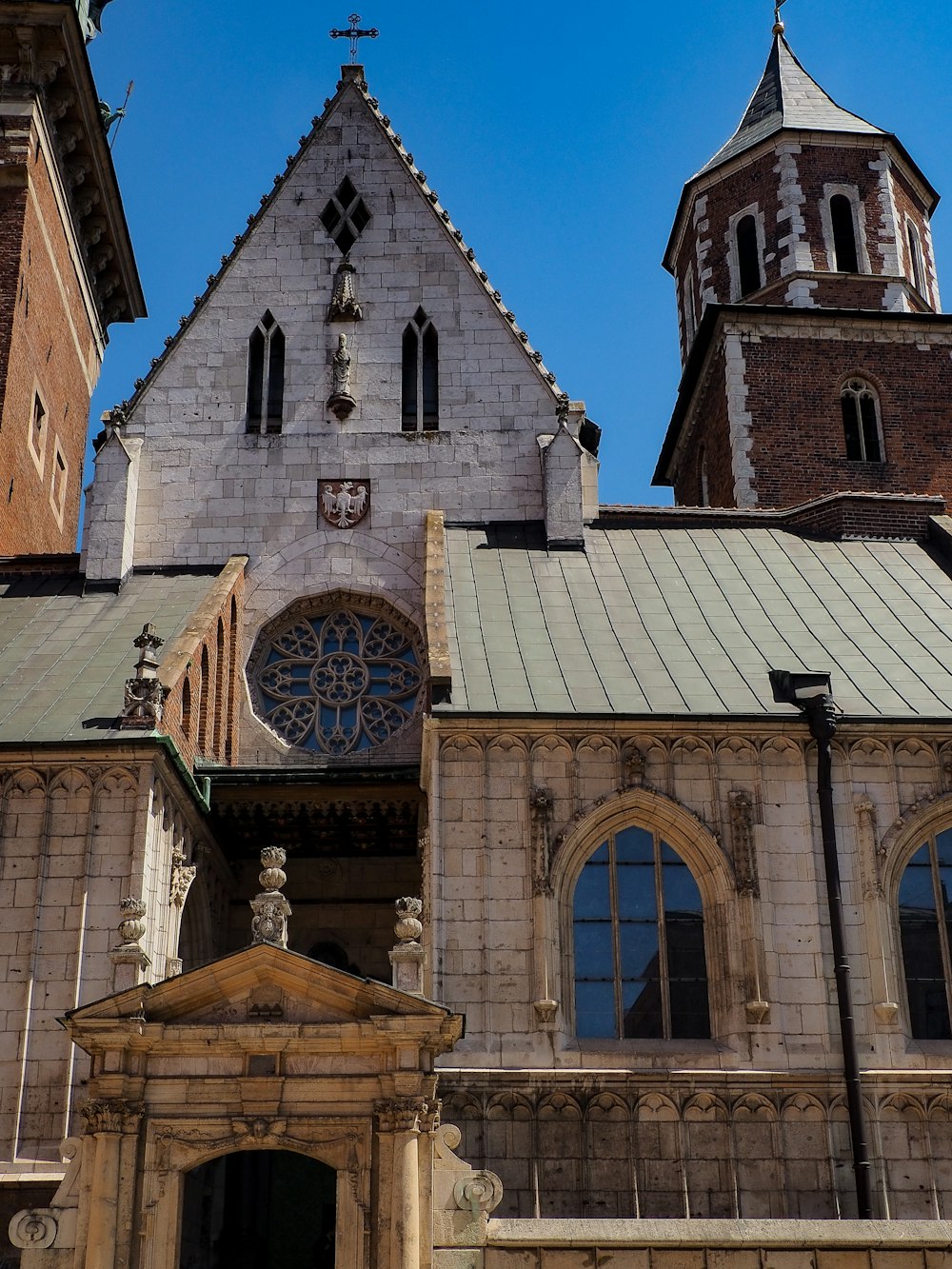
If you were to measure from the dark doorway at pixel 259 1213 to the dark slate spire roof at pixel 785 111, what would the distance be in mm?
25410

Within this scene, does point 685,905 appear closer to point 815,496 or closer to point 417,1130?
point 417,1130

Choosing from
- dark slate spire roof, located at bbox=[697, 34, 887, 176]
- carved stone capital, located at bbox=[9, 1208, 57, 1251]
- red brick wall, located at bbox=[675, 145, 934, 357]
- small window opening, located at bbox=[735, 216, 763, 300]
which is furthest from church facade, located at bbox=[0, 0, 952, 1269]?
dark slate spire roof, located at bbox=[697, 34, 887, 176]

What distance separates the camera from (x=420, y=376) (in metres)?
31.4

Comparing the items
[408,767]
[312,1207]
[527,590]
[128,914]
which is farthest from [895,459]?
[128,914]

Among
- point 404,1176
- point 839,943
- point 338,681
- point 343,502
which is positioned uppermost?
point 343,502

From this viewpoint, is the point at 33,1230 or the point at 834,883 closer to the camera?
the point at 33,1230

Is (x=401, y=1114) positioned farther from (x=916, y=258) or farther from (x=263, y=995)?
(x=916, y=258)

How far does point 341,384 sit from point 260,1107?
16653mm

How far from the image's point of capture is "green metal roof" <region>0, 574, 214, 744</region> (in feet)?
76.2

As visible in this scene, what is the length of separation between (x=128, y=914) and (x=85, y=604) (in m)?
10.3

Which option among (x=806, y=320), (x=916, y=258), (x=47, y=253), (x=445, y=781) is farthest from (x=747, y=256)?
(x=445, y=781)

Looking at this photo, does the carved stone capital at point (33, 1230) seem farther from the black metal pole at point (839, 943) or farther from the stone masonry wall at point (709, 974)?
the black metal pole at point (839, 943)

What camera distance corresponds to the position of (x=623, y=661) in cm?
2488

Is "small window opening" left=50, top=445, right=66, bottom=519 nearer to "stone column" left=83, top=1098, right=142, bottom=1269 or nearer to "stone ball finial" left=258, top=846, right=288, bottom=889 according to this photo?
"stone ball finial" left=258, top=846, right=288, bottom=889
